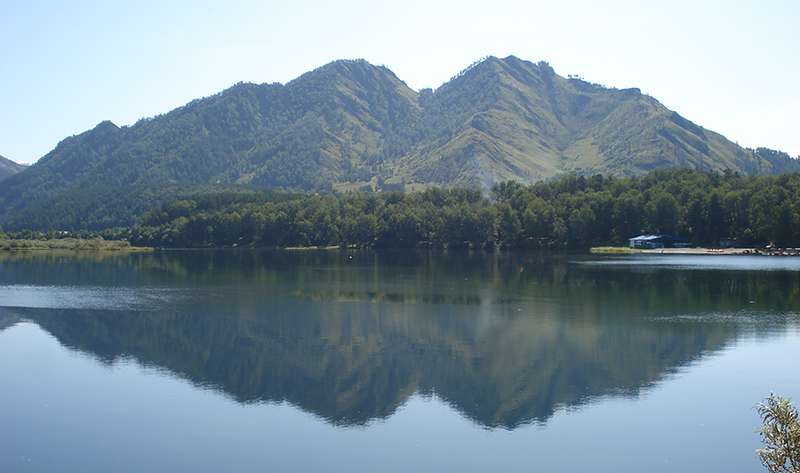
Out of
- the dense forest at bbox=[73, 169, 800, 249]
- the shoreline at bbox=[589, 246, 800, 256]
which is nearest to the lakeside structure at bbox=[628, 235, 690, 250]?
the dense forest at bbox=[73, 169, 800, 249]

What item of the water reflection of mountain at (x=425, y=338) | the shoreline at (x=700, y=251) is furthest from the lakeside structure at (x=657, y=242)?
the water reflection of mountain at (x=425, y=338)

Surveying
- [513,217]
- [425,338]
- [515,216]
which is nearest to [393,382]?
[425,338]

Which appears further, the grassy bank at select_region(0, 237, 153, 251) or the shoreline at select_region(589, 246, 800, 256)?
the grassy bank at select_region(0, 237, 153, 251)

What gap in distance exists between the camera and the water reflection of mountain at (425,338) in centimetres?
2386

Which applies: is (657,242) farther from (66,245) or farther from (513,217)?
(66,245)

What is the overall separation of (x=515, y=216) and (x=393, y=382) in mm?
124049

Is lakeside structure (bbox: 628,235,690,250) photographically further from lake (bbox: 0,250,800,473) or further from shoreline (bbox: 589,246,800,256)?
lake (bbox: 0,250,800,473)

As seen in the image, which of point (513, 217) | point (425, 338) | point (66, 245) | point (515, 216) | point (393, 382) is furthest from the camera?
point (66, 245)

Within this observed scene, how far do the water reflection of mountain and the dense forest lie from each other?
68740 mm

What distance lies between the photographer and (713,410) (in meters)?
21.8

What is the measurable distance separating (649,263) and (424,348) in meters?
67.6

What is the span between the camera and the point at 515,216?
145250 millimetres

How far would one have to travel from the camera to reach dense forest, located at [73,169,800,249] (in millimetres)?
122000

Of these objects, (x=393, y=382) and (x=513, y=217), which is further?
(x=513, y=217)
